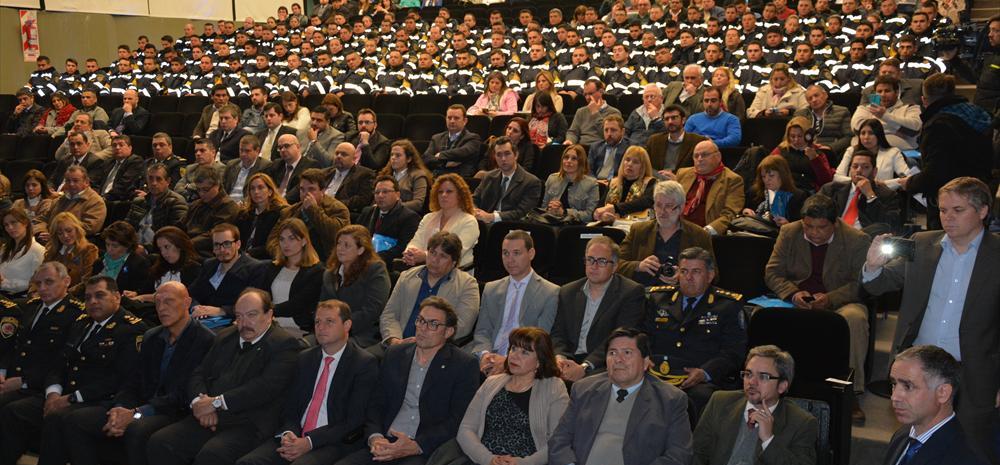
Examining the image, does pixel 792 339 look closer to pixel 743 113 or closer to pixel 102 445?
pixel 102 445

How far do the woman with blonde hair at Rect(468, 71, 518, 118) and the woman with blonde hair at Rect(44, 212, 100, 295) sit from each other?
391 cm

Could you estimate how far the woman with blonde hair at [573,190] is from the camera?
611 centimetres

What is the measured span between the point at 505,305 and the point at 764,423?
5.34 ft

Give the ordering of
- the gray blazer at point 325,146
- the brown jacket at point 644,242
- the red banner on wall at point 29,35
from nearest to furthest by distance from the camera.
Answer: the brown jacket at point 644,242 → the gray blazer at point 325,146 → the red banner on wall at point 29,35

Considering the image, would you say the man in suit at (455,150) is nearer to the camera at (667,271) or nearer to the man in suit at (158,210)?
the man in suit at (158,210)

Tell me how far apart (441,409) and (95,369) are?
6.28 feet

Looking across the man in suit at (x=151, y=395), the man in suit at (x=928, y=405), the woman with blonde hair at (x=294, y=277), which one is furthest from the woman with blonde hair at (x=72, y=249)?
the man in suit at (x=928, y=405)

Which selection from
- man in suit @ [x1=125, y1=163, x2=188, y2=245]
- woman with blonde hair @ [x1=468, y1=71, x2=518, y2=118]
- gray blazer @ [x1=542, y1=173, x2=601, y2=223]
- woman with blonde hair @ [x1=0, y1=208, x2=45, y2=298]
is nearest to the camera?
gray blazer @ [x1=542, y1=173, x2=601, y2=223]

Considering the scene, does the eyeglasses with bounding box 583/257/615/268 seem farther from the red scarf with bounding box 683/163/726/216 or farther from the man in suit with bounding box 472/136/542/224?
the man in suit with bounding box 472/136/542/224

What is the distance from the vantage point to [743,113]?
24.4 ft

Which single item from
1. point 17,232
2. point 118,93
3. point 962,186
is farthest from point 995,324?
point 118,93

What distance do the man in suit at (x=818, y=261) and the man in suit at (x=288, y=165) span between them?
399cm

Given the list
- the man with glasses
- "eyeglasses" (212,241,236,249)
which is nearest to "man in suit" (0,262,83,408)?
"eyeglasses" (212,241,236,249)

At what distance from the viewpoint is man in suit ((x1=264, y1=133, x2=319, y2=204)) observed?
24.1 feet
